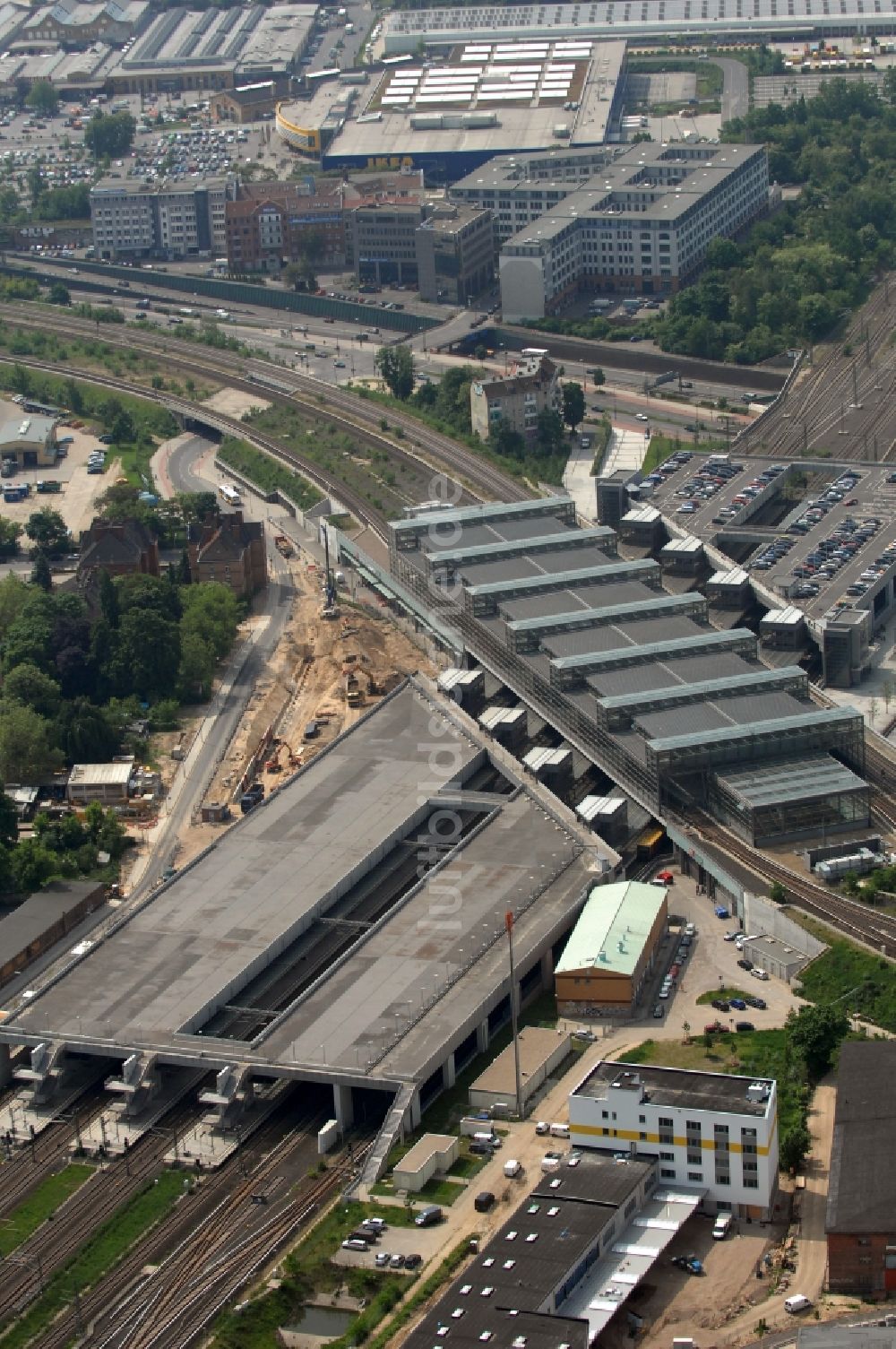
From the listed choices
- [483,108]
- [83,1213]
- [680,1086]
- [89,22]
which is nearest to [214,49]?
[89,22]

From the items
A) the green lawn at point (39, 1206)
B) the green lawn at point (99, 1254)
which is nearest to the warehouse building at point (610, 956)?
the green lawn at point (99, 1254)

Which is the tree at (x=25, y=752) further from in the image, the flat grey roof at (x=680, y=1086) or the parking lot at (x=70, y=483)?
the flat grey roof at (x=680, y=1086)

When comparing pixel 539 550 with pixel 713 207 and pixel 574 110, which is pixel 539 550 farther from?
pixel 574 110

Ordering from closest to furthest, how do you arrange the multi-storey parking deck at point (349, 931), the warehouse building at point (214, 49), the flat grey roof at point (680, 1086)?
the flat grey roof at point (680, 1086) → the multi-storey parking deck at point (349, 931) → the warehouse building at point (214, 49)

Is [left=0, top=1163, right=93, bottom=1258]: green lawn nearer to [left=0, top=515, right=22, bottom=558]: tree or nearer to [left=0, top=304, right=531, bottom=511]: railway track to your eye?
[left=0, top=515, right=22, bottom=558]: tree

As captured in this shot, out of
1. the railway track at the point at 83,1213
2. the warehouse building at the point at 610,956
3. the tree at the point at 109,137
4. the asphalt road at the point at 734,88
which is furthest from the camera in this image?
the tree at the point at 109,137

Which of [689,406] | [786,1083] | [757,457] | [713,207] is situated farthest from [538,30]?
[786,1083]

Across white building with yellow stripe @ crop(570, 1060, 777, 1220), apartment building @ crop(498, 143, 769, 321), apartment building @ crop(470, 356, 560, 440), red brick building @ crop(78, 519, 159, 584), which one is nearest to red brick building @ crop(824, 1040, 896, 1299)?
white building with yellow stripe @ crop(570, 1060, 777, 1220)
